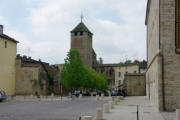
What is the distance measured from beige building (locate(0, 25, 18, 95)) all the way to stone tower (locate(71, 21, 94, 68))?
48122 mm

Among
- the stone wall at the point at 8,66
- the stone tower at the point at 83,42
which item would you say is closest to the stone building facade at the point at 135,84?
the stone wall at the point at 8,66

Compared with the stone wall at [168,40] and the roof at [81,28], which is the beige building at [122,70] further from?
the stone wall at [168,40]

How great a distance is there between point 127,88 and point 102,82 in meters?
33.6

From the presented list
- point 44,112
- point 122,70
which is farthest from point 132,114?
point 122,70

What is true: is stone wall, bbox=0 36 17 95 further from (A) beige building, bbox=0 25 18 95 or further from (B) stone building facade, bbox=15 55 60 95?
(B) stone building facade, bbox=15 55 60 95

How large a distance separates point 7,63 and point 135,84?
71.8 feet

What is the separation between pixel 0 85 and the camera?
47.3 m

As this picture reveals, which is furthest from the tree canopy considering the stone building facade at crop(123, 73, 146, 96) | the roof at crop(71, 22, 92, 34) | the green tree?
the roof at crop(71, 22, 92, 34)

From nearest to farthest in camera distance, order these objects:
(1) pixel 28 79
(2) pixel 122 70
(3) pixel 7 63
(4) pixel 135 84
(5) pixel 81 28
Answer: (3) pixel 7 63, (4) pixel 135 84, (1) pixel 28 79, (2) pixel 122 70, (5) pixel 81 28

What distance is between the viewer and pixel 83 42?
3954 inches

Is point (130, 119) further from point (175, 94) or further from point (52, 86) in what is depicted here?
point (52, 86)

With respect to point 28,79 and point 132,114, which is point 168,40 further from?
point 28,79

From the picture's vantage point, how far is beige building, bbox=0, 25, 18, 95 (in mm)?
48156

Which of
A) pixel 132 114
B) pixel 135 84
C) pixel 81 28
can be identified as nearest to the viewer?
pixel 132 114
